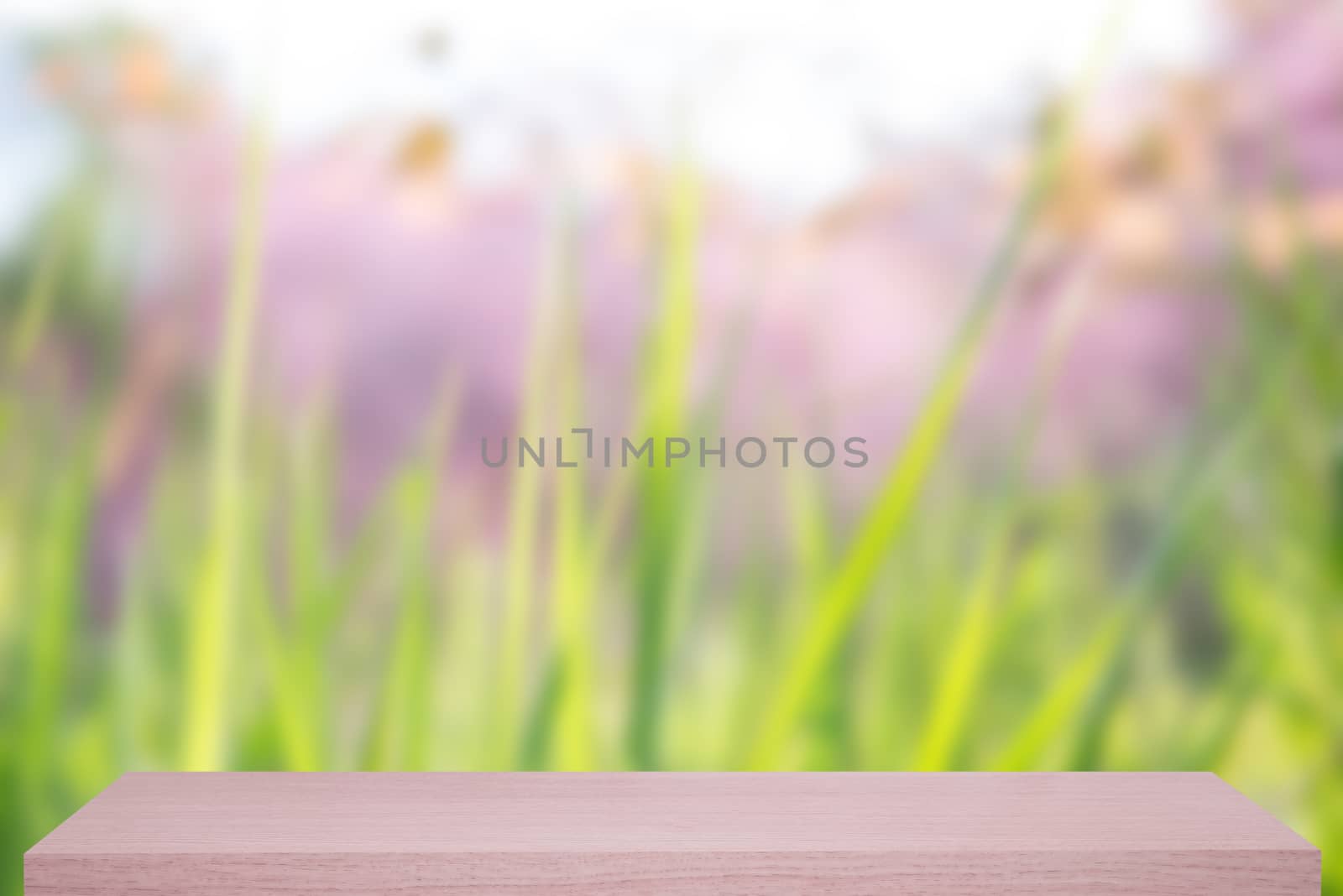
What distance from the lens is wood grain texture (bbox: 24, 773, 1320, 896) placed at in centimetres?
117

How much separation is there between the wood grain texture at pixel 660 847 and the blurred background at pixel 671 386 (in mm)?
191

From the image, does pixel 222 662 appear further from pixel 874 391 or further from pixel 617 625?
pixel 874 391

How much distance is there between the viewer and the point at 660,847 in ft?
3.91

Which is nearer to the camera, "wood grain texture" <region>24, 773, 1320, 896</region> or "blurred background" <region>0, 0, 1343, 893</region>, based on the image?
"wood grain texture" <region>24, 773, 1320, 896</region>

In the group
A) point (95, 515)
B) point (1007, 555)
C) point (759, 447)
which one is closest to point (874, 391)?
point (759, 447)

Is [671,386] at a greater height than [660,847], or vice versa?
[671,386]

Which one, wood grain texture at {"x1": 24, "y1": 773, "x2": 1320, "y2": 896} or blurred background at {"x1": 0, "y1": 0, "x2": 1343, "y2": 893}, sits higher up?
blurred background at {"x1": 0, "y1": 0, "x2": 1343, "y2": 893}

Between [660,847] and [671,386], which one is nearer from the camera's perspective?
[660,847]

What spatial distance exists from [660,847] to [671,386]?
1.89 ft

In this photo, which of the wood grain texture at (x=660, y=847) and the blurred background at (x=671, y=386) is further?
the blurred background at (x=671, y=386)

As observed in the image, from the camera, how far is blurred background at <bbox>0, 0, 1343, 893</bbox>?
1.50m

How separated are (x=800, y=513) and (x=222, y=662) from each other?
2.41 feet

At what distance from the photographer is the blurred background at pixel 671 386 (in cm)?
150

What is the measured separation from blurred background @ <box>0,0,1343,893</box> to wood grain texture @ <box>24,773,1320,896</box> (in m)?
0.19
